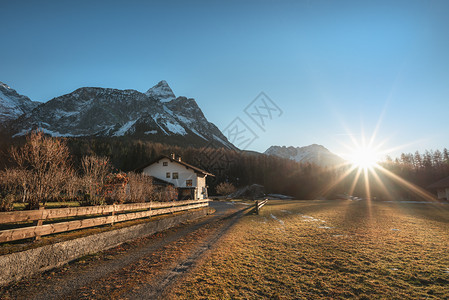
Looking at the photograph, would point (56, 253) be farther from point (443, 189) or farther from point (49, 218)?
point (443, 189)

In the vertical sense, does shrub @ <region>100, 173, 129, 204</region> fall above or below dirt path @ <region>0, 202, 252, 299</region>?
above

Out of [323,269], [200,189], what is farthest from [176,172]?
[323,269]

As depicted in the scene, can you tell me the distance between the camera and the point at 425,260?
6.09 metres

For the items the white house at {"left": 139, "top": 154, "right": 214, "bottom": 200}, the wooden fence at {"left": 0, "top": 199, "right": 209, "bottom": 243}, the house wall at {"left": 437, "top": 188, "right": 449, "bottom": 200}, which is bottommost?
the house wall at {"left": 437, "top": 188, "right": 449, "bottom": 200}

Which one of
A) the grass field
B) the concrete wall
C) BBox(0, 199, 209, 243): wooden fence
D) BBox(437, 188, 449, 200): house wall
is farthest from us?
BBox(437, 188, 449, 200): house wall

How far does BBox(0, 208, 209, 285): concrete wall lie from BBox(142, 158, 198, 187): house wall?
102 feet

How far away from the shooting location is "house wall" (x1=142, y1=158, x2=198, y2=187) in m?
40.3

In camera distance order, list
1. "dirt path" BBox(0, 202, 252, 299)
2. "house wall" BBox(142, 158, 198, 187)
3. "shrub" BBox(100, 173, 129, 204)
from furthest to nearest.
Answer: "house wall" BBox(142, 158, 198, 187), "shrub" BBox(100, 173, 129, 204), "dirt path" BBox(0, 202, 252, 299)

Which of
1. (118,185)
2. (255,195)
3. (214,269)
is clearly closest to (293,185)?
(255,195)

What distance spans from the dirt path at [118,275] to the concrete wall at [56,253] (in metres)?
0.22

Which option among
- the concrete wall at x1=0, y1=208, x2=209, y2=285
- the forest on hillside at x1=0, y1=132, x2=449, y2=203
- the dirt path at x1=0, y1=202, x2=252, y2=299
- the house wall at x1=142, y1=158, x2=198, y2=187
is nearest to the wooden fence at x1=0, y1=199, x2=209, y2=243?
the concrete wall at x1=0, y1=208, x2=209, y2=285

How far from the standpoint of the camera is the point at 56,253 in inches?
220

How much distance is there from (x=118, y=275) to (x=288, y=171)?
324 ft

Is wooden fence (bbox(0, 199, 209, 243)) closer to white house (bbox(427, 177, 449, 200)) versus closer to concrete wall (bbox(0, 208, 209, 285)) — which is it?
concrete wall (bbox(0, 208, 209, 285))
